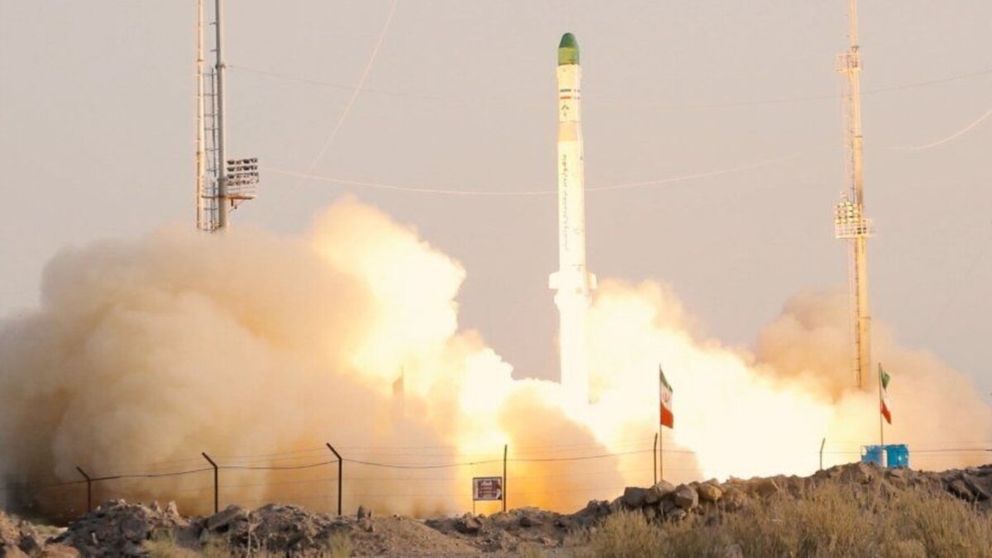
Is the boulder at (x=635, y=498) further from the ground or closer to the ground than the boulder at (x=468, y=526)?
further from the ground

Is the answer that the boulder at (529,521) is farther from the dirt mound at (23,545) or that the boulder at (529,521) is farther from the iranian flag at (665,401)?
the iranian flag at (665,401)

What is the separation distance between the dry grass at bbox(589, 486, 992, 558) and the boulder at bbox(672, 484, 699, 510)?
8.50 ft

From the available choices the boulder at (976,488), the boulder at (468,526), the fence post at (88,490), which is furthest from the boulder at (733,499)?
the fence post at (88,490)

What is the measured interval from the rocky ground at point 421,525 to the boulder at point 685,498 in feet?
0.04

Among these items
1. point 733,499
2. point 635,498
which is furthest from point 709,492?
point 635,498

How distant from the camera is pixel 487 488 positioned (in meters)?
39.8

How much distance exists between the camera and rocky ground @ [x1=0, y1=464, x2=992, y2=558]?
87.0ft

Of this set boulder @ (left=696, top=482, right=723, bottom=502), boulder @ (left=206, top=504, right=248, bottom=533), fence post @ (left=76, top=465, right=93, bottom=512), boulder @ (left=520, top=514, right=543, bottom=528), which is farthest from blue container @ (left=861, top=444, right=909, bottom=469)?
boulder @ (left=206, top=504, right=248, bottom=533)

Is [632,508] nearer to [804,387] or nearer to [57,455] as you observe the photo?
[57,455]

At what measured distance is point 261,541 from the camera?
27.0m

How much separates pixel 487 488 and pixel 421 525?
11.2 meters

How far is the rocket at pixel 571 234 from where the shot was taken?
4906cm

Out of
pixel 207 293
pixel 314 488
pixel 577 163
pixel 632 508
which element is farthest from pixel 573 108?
pixel 632 508

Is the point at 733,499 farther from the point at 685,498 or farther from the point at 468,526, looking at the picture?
the point at 468,526
